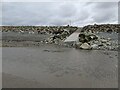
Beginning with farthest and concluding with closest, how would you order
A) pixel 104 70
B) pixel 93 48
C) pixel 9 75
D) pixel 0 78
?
pixel 93 48
pixel 104 70
pixel 9 75
pixel 0 78

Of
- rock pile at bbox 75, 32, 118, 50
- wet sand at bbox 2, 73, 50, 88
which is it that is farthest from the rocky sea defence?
wet sand at bbox 2, 73, 50, 88

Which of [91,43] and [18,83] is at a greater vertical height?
[91,43]

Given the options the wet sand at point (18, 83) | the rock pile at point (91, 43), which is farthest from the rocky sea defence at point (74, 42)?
the wet sand at point (18, 83)

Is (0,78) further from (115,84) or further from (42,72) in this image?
(115,84)

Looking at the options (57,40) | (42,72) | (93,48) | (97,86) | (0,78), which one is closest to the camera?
(97,86)

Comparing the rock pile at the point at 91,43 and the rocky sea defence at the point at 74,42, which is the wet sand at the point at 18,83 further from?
the rock pile at the point at 91,43

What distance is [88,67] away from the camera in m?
12.6

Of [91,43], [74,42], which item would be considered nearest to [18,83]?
[91,43]

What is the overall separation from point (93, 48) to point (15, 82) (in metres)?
14.4

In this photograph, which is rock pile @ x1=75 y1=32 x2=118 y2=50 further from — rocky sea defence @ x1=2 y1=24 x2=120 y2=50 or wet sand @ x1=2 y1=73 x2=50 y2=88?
wet sand @ x1=2 y1=73 x2=50 y2=88

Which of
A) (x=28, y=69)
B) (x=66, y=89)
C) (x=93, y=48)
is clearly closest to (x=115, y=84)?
(x=66, y=89)

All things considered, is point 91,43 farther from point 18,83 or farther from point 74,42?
point 18,83

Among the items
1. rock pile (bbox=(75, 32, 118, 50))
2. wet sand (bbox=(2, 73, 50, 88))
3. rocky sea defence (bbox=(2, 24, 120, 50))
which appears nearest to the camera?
wet sand (bbox=(2, 73, 50, 88))

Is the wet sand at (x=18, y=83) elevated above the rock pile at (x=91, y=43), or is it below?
below
